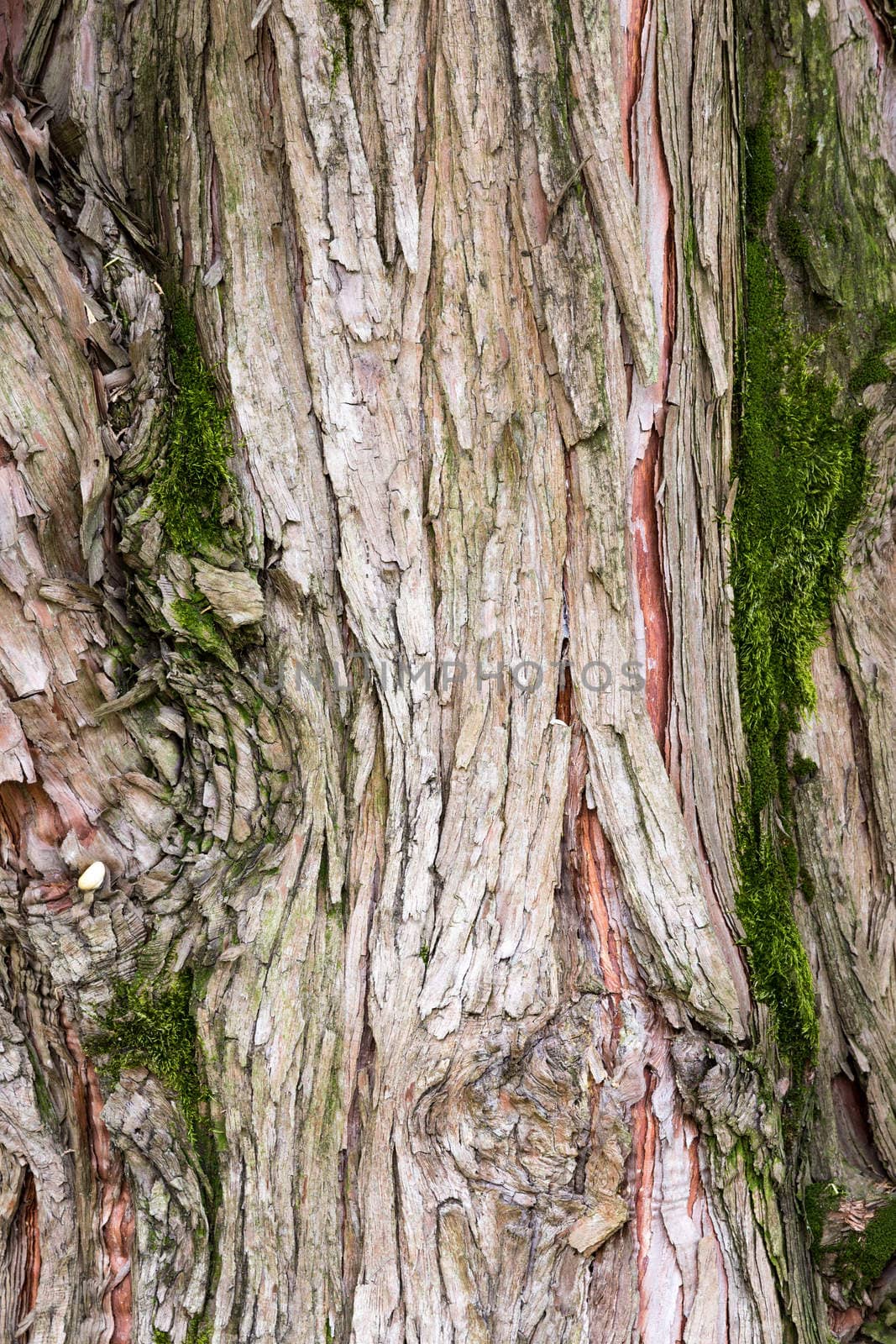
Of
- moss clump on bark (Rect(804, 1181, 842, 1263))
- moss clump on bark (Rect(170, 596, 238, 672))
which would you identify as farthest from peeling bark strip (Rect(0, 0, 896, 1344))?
moss clump on bark (Rect(804, 1181, 842, 1263))

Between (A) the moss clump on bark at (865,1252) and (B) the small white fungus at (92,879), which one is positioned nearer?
(B) the small white fungus at (92,879)

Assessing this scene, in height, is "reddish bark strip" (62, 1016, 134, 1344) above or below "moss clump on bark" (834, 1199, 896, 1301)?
above

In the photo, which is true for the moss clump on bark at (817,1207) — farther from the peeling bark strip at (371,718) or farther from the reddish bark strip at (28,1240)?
the reddish bark strip at (28,1240)

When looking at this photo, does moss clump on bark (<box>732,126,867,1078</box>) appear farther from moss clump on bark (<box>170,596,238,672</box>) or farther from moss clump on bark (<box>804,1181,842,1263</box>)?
moss clump on bark (<box>170,596,238,672</box>)

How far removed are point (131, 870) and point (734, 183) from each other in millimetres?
1992

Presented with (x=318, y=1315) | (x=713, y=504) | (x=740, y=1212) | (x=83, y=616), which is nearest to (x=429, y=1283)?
(x=318, y=1315)

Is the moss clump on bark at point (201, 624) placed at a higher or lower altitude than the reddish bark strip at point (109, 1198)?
higher

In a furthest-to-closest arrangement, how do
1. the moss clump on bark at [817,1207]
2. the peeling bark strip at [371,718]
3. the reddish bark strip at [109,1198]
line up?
the moss clump on bark at [817,1207] → the reddish bark strip at [109,1198] → the peeling bark strip at [371,718]

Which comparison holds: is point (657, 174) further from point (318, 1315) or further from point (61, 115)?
point (318, 1315)

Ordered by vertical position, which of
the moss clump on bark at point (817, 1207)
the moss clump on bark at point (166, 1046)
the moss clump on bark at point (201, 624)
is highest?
the moss clump on bark at point (201, 624)

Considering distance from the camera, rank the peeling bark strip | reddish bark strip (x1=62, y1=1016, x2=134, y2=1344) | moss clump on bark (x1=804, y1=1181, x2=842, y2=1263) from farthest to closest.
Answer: moss clump on bark (x1=804, y1=1181, x2=842, y2=1263) < reddish bark strip (x1=62, y1=1016, x2=134, y2=1344) < the peeling bark strip

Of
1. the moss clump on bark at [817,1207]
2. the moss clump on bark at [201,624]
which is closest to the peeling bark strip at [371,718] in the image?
the moss clump on bark at [201,624]

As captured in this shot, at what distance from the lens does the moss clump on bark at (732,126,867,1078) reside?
207 cm

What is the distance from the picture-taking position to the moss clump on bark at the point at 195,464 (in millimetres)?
1799
